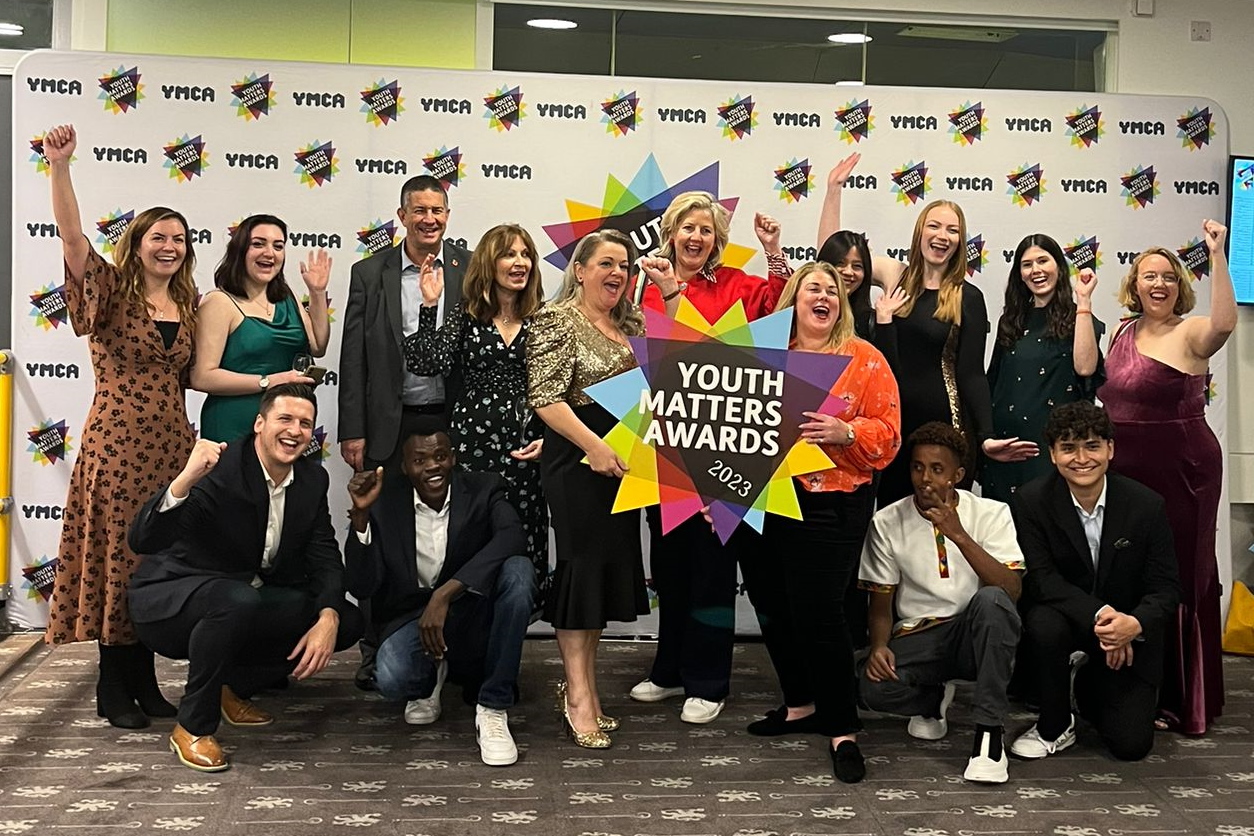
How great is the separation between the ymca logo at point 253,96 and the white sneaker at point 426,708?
7.73 feet

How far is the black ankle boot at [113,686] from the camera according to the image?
12.7 feet

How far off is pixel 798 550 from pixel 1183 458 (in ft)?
4.54

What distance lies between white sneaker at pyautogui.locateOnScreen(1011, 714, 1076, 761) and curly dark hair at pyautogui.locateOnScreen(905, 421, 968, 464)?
81 centimetres

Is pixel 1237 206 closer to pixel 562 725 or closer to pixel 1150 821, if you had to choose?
pixel 1150 821

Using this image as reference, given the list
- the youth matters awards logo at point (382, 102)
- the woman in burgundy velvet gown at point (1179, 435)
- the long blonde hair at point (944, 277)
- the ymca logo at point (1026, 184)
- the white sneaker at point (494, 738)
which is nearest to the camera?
the white sneaker at point (494, 738)

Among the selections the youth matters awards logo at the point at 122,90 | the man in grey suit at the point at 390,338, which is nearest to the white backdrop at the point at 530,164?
the youth matters awards logo at the point at 122,90

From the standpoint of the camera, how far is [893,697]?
382 cm

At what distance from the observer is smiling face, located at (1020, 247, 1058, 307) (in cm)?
425

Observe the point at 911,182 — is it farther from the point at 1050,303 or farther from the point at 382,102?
the point at 382,102

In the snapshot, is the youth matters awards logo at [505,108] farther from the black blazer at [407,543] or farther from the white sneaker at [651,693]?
the white sneaker at [651,693]

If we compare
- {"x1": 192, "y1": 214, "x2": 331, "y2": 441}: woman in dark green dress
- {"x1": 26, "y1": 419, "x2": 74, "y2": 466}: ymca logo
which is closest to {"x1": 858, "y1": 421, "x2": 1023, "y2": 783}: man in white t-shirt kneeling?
{"x1": 192, "y1": 214, "x2": 331, "y2": 441}: woman in dark green dress

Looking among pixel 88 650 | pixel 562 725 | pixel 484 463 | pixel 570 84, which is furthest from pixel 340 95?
pixel 562 725

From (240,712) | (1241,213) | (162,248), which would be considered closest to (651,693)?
(240,712)

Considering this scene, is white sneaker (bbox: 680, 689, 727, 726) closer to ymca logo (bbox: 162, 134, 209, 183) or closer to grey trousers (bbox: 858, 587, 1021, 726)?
grey trousers (bbox: 858, 587, 1021, 726)
